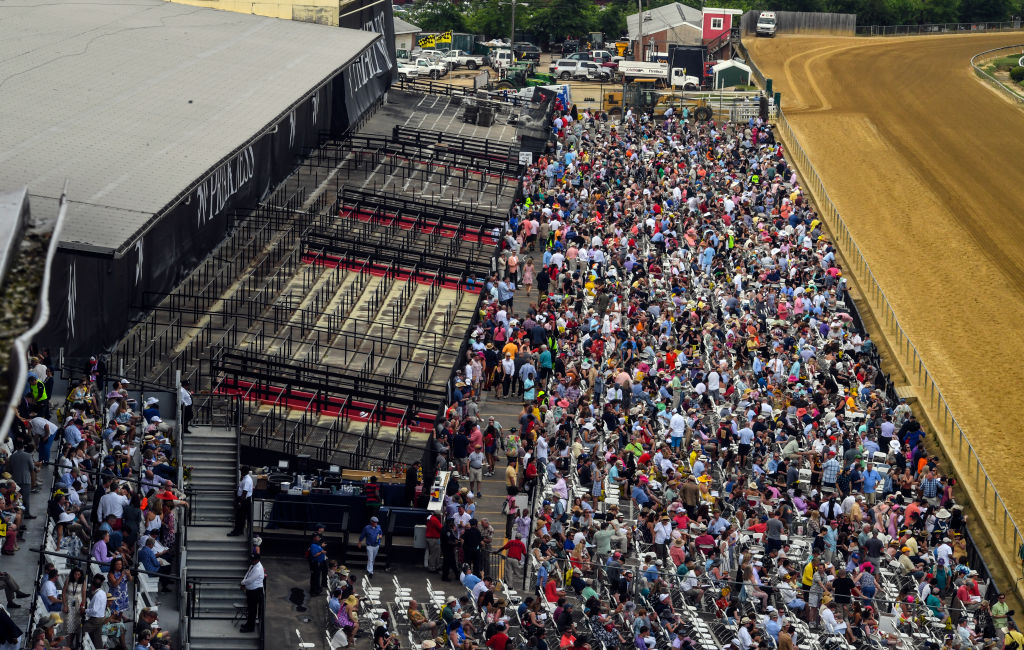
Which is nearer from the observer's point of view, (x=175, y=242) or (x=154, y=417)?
(x=154, y=417)

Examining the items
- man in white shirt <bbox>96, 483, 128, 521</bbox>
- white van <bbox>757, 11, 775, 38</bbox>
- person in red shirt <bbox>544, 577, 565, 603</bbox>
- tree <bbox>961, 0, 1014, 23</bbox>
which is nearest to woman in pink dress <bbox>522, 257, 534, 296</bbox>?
person in red shirt <bbox>544, 577, 565, 603</bbox>

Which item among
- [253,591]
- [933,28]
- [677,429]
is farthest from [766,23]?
[253,591]

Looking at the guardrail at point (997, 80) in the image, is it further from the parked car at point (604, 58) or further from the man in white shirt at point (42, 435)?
the man in white shirt at point (42, 435)

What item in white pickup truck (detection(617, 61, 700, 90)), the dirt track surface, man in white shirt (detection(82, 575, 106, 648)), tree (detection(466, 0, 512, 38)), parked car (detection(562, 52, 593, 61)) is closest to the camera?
man in white shirt (detection(82, 575, 106, 648))

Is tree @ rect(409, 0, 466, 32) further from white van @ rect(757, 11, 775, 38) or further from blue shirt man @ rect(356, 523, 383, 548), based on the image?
blue shirt man @ rect(356, 523, 383, 548)

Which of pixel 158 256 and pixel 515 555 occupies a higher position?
pixel 158 256

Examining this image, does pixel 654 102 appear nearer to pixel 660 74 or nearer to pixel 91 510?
pixel 660 74

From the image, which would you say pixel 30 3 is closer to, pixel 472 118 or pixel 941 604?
pixel 472 118
